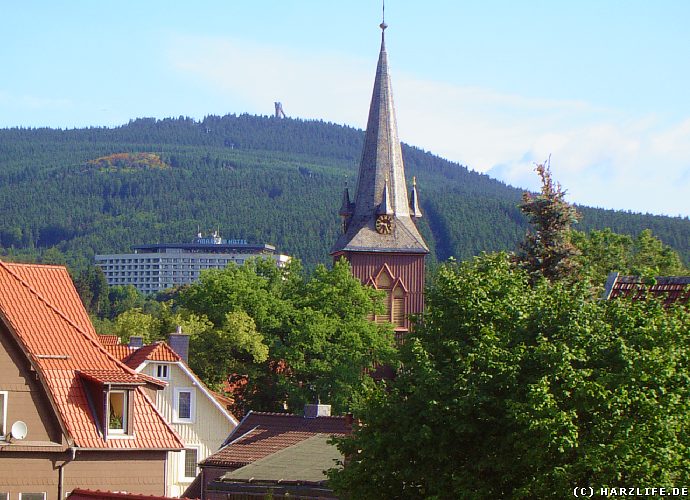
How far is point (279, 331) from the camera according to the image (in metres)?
78.4

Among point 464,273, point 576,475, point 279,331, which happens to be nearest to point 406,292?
point 279,331

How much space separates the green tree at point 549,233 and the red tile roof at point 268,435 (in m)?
10.9

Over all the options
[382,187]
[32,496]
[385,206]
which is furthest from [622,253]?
[32,496]

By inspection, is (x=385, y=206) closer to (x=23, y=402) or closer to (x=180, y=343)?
(x=180, y=343)

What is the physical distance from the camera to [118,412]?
1453 inches

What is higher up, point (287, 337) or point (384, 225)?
point (384, 225)

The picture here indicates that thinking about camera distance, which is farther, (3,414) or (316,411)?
(316,411)

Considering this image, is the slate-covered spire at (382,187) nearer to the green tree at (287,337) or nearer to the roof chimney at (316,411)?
the green tree at (287,337)

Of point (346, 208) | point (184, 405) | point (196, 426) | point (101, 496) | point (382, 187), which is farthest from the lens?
point (346, 208)

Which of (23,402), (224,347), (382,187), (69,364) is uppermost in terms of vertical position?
(382,187)

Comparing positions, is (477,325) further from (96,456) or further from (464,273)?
(96,456)

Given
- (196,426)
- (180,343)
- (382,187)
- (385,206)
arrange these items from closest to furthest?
(196,426) → (180,343) → (385,206) → (382,187)

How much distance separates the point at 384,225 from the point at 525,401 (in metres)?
66.4

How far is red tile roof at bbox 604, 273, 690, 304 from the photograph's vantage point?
102 feet
